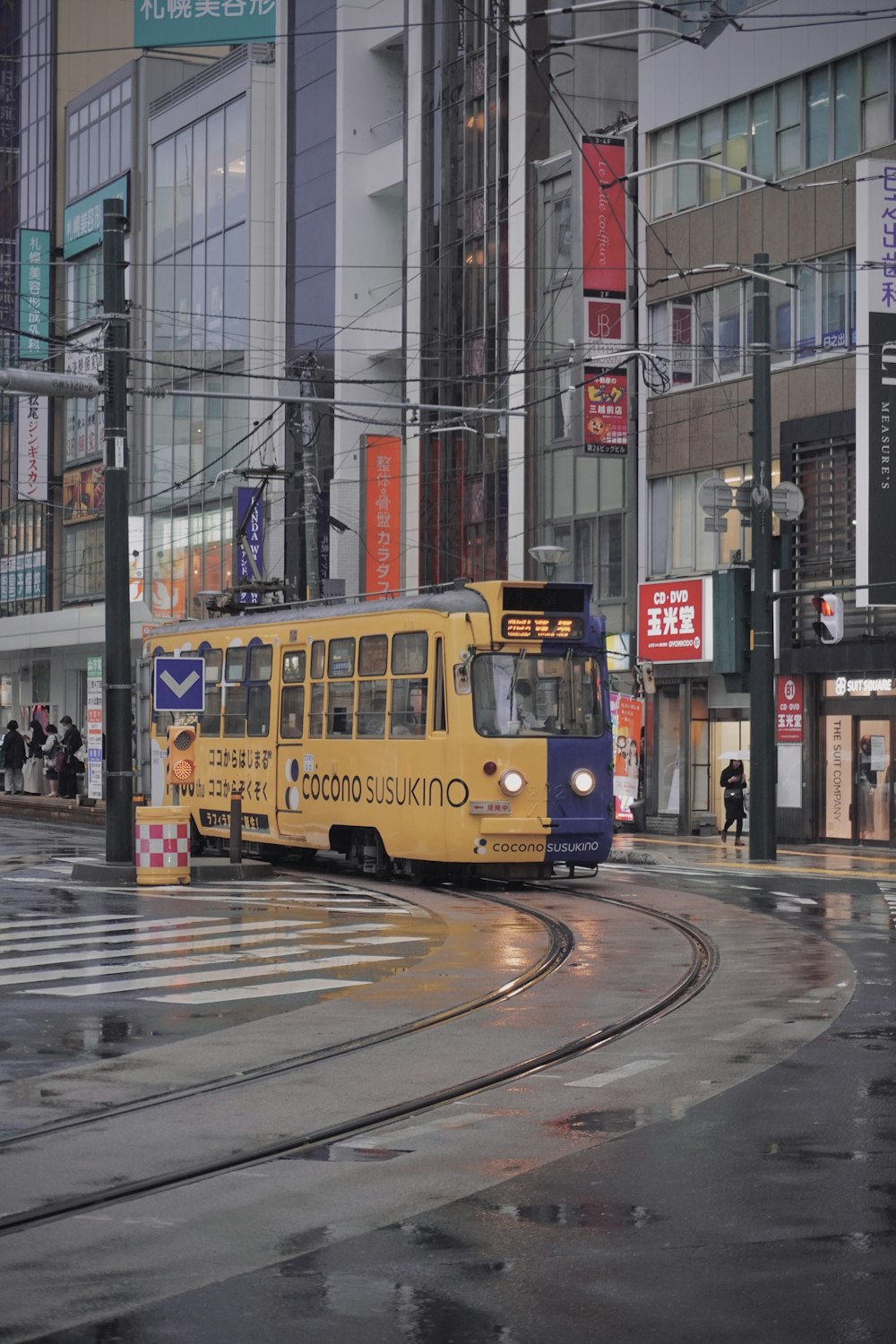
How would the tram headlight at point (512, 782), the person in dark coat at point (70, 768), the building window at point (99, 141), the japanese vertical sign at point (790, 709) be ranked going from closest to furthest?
the tram headlight at point (512, 782) → the japanese vertical sign at point (790, 709) → the person in dark coat at point (70, 768) → the building window at point (99, 141)

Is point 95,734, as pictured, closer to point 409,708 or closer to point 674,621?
point 674,621

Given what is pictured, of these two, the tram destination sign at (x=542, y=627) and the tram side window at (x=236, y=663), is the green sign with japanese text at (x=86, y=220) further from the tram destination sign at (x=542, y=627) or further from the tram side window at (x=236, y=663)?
the tram destination sign at (x=542, y=627)

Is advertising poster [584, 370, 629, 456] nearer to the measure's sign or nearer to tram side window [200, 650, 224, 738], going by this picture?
the measure's sign

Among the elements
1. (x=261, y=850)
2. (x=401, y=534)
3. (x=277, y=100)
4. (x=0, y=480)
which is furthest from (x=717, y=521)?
(x=0, y=480)

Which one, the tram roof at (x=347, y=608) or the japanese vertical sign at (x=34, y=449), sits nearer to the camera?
the tram roof at (x=347, y=608)

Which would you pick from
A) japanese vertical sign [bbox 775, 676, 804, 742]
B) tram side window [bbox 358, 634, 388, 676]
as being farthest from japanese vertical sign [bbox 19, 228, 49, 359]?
tram side window [bbox 358, 634, 388, 676]

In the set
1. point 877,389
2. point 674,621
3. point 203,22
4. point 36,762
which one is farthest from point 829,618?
point 203,22

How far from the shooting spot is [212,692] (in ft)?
99.3

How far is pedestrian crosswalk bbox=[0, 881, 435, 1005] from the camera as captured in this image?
14531 mm

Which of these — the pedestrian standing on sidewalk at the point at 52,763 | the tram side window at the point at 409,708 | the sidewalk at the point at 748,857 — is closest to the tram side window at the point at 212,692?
the tram side window at the point at 409,708

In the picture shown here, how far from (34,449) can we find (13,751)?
28.1m

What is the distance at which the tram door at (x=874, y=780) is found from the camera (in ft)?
117

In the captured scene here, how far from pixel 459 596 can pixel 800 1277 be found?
59.0 ft

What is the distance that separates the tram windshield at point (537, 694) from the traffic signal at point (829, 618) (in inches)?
314
